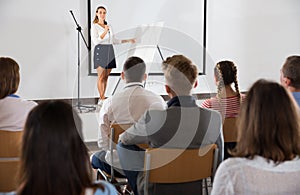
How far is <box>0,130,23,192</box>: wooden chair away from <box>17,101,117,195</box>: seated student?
982 mm

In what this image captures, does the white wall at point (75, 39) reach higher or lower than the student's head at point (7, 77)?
higher

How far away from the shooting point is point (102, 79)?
5.98 metres

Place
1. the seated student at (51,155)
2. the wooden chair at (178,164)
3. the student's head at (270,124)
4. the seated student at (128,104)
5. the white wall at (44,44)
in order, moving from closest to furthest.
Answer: the seated student at (51,155) → the student's head at (270,124) → the wooden chair at (178,164) → the seated student at (128,104) → the white wall at (44,44)

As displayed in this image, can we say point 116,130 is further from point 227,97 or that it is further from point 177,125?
point 227,97

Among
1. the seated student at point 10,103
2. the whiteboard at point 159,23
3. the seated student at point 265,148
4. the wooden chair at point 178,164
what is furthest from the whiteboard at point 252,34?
the seated student at point 265,148

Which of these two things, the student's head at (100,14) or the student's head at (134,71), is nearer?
the student's head at (134,71)

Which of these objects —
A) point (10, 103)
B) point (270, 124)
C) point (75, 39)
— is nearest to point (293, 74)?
point (270, 124)

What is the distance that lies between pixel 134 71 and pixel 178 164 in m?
0.97

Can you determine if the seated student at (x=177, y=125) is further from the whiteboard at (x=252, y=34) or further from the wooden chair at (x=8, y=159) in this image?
the whiteboard at (x=252, y=34)

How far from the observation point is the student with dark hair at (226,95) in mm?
2930

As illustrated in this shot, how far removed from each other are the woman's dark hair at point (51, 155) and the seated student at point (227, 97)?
189 centimetres

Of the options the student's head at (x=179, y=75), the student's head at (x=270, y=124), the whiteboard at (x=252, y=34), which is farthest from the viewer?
the whiteboard at (x=252, y=34)

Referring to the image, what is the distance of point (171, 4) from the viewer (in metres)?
6.54

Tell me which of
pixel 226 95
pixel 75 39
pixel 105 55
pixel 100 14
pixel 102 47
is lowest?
pixel 226 95
